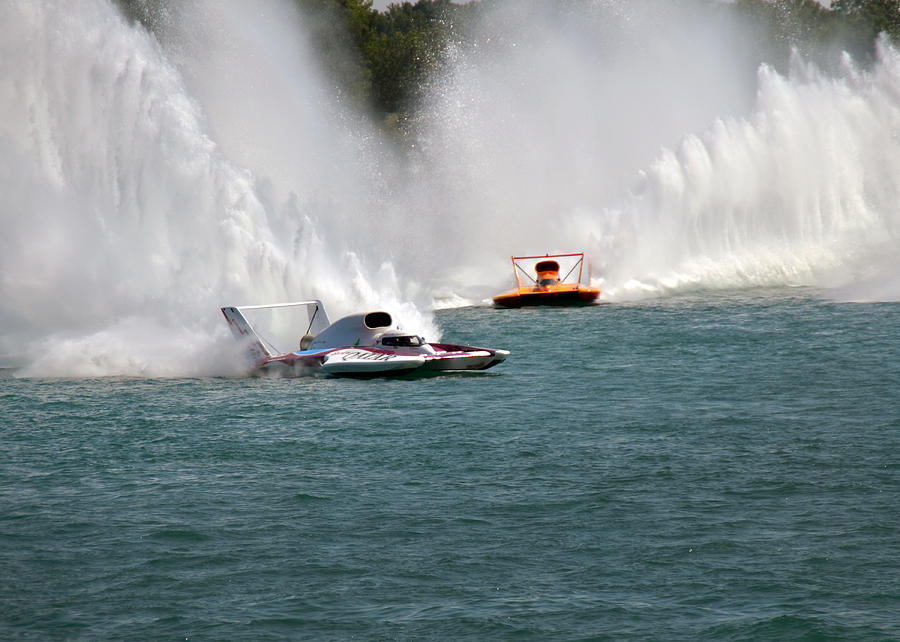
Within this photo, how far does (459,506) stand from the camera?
1307 centimetres

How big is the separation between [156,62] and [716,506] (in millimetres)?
21201

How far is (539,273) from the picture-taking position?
40.8 meters

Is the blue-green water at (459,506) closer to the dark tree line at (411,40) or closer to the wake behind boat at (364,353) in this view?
the wake behind boat at (364,353)

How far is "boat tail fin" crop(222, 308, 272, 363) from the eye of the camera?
23938 millimetres

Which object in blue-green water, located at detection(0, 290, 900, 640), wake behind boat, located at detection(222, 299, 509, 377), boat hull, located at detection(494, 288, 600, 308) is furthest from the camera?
boat hull, located at detection(494, 288, 600, 308)

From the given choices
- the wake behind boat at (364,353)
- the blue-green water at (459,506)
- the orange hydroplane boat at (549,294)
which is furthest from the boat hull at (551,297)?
the blue-green water at (459,506)

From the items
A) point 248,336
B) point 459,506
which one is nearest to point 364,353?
point 248,336

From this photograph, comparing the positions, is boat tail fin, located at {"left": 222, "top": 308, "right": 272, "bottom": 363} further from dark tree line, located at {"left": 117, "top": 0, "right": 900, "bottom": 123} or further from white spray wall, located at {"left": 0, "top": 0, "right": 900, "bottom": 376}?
dark tree line, located at {"left": 117, "top": 0, "right": 900, "bottom": 123}

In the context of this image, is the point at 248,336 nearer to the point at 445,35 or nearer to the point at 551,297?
the point at 551,297

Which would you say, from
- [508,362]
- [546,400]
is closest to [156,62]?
[508,362]

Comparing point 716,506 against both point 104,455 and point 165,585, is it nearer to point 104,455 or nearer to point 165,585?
point 165,585

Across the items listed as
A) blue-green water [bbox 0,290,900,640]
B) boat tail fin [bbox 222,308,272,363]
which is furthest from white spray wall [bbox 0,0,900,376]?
blue-green water [bbox 0,290,900,640]

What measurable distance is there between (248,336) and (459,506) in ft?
39.3

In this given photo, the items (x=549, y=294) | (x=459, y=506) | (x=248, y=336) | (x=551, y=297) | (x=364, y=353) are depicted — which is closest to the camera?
(x=459, y=506)
